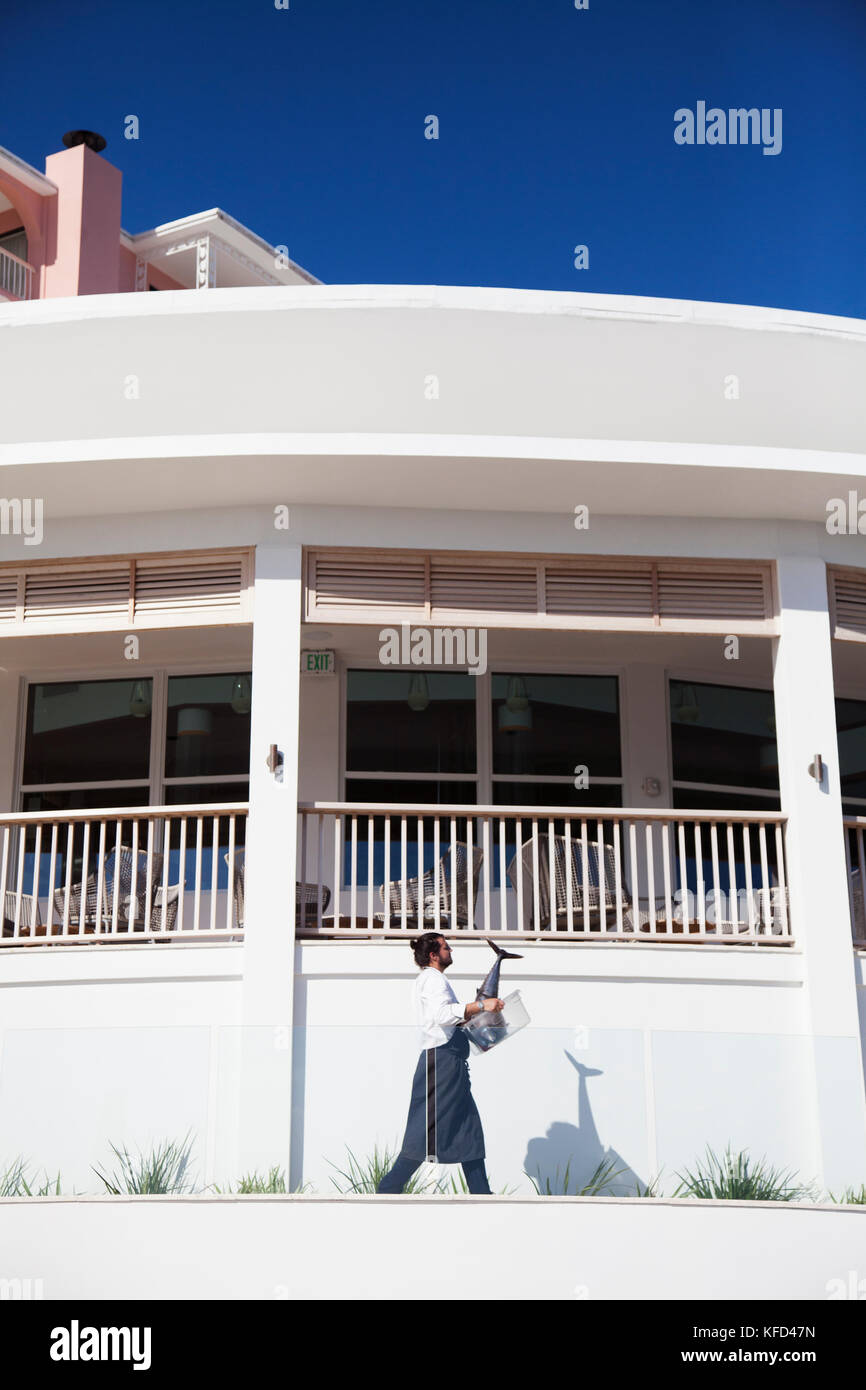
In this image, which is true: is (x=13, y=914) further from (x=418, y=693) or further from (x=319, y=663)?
(x=418, y=693)

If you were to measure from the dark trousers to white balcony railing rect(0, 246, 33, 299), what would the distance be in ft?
59.3

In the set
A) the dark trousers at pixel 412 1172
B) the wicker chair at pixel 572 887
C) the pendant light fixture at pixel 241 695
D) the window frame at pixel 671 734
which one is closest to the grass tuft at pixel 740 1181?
the dark trousers at pixel 412 1172

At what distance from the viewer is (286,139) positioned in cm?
2080

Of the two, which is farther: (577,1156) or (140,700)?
(140,700)

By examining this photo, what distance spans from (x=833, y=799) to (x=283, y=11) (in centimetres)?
1638

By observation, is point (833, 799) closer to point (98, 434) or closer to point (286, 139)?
point (98, 434)

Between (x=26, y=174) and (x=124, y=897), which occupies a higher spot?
(x=26, y=174)

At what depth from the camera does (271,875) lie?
8773 mm

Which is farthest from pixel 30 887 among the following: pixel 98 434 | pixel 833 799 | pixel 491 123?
pixel 491 123

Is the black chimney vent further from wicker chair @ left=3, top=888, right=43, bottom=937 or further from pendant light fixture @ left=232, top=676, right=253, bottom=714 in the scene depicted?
wicker chair @ left=3, top=888, right=43, bottom=937

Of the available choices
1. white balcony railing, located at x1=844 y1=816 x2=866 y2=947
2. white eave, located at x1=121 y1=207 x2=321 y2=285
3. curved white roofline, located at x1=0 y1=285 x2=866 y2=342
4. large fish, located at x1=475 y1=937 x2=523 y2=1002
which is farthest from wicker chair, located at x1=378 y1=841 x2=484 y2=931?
white eave, located at x1=121 y1=207 x2=321 y2=285

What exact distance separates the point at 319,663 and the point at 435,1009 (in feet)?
15.7
